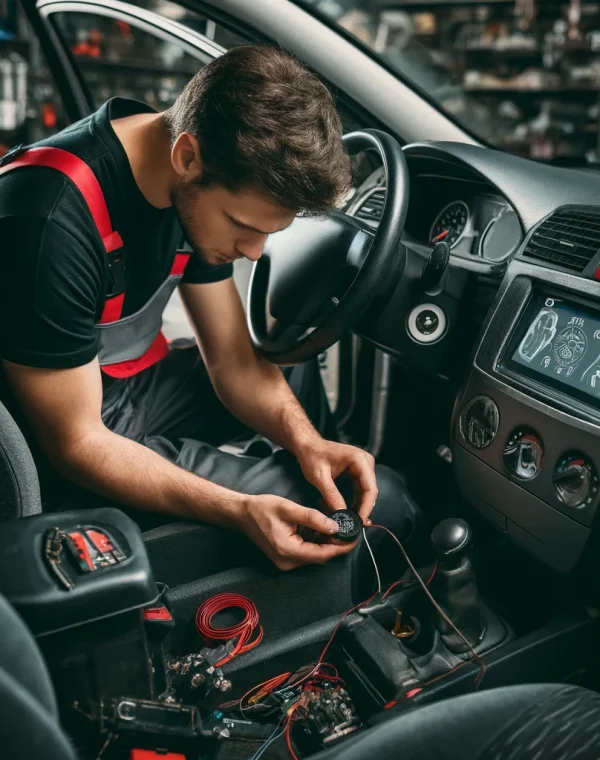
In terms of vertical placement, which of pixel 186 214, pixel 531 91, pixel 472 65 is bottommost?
pixel 186 214

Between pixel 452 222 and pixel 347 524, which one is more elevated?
pixel 452 222

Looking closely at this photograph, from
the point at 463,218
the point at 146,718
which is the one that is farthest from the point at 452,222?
the point at 146,718

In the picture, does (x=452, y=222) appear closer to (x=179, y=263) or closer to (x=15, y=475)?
(x=179, y=263)

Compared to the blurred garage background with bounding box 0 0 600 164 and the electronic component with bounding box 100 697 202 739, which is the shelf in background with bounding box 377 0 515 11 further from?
the electronic component with bounding box 100 697 202 739

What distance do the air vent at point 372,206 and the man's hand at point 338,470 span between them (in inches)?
19.0

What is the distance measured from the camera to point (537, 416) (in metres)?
1.11

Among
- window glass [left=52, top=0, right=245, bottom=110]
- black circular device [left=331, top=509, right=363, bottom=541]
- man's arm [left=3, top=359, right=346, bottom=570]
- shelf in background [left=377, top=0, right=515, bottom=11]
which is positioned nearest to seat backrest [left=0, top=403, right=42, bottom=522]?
man's arm [left=3, top=359, right=346, bottom=570]

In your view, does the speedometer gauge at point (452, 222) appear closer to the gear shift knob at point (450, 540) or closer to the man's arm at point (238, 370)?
the man's arm at point (238, 370)

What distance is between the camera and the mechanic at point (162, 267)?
41.7 inches

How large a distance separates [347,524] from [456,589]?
0.72 ft

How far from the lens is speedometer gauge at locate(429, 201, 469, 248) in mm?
1446

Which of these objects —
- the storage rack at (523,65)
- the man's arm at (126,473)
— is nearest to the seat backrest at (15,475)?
the man's arm at (126,473)

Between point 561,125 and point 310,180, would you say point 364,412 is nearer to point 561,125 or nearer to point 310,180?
point 310,180

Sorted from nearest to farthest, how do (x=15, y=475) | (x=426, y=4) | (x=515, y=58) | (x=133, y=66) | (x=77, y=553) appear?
(x=77, y=553) → (x=15, y=475) → (x=133, y=66) → (x=426, y=4) → (x=515, y=58)
